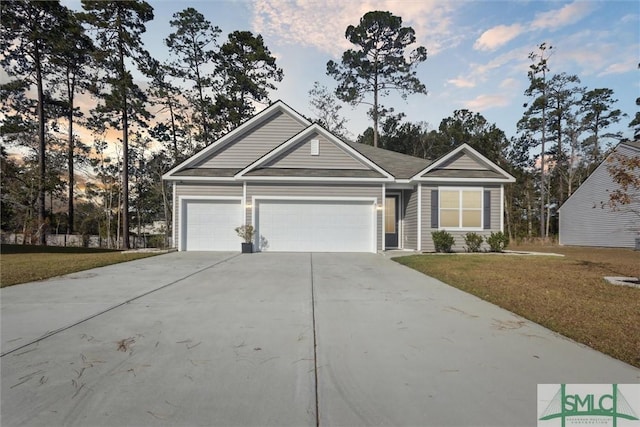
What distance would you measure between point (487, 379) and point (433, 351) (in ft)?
2.05

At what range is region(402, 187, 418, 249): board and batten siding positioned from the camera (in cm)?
1430

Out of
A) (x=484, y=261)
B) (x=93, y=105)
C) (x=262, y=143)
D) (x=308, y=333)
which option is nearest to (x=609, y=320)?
(x=308, y=333)

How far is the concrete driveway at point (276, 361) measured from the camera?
2.24 metres

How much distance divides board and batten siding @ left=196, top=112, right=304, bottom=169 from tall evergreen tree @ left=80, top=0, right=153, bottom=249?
9753 millimetres

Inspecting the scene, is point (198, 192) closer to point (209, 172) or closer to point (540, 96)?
point (209, 172)

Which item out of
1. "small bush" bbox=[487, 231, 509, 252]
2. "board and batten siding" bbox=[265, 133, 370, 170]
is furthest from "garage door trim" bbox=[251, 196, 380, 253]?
"small bush" bbox=[487, 231, 509, 252]

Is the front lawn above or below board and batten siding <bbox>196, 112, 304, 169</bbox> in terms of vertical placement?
below

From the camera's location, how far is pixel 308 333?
3.75 meters

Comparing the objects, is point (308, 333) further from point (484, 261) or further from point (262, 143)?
point (262, 143)

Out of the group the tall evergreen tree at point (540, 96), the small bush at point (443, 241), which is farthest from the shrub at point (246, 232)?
the tall evergreen tree at point (540, 96)

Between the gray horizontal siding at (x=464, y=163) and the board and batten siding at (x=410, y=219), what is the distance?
1.94 m

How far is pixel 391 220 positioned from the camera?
16.1 metres

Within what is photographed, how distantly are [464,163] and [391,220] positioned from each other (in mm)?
4171

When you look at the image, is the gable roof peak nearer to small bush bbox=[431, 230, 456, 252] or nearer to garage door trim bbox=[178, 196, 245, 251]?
garage door trim bbox=[178, 196, 245, 251]
